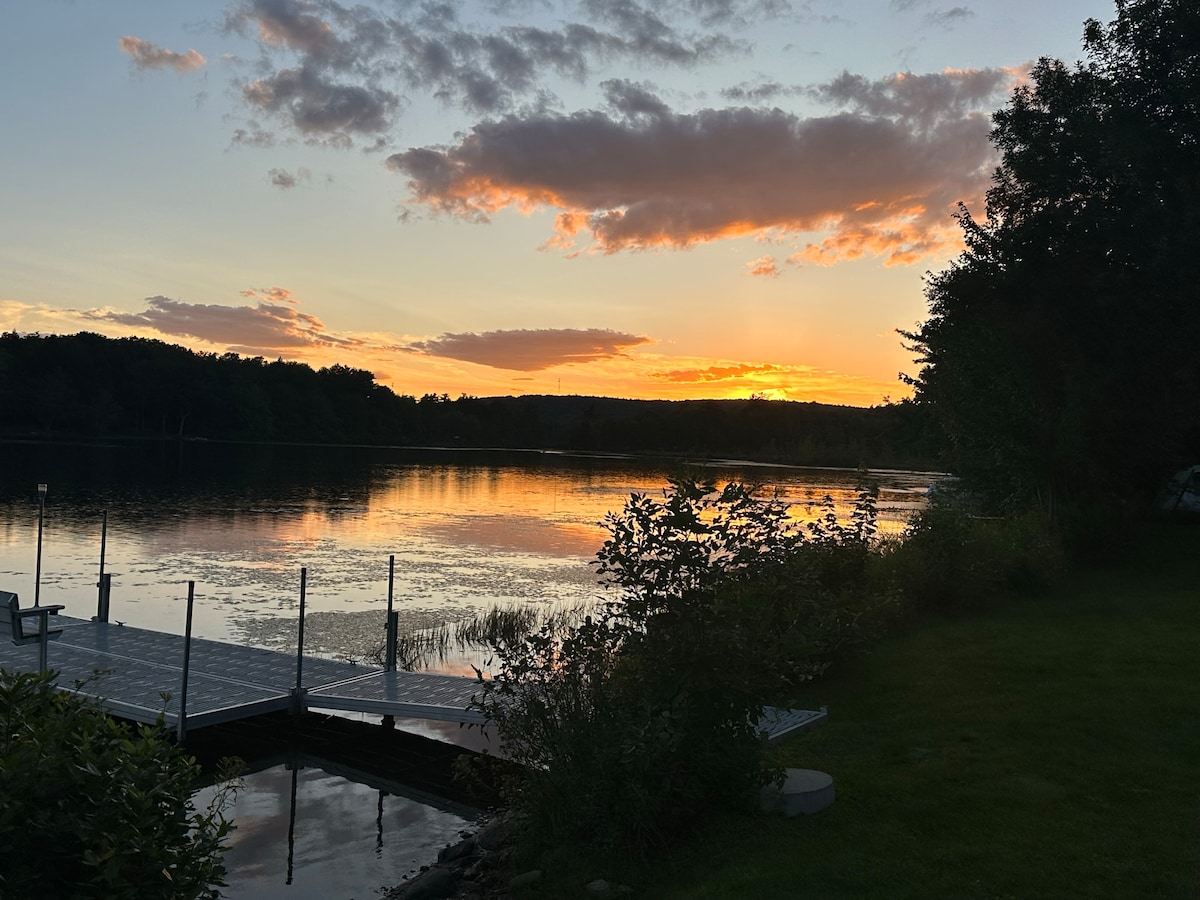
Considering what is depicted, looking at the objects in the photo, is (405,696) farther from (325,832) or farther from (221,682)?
(221,682)

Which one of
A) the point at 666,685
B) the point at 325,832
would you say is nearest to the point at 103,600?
the point at 325,832

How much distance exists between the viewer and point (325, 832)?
1071 centimetres

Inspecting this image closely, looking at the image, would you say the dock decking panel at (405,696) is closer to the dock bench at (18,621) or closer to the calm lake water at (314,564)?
the calm lake water at (314,564)

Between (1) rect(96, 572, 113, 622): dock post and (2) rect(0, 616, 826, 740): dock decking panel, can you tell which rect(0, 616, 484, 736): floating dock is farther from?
(1) rect(96, 572, 113, 622): dock post

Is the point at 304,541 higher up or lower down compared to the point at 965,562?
lower down

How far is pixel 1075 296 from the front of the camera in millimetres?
25109

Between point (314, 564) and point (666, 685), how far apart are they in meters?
24.6

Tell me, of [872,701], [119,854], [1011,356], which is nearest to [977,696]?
[872,701]

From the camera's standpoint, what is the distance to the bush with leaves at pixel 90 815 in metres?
4.64

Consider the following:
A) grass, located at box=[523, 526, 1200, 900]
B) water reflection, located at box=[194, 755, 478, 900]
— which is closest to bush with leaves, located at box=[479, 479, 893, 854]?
grass, located at box=[523, 526, 1200, 900]

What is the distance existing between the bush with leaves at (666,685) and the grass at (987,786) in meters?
0.37

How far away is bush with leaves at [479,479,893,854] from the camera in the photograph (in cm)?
745

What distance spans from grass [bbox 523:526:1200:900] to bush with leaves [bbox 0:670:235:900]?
3.18 metres

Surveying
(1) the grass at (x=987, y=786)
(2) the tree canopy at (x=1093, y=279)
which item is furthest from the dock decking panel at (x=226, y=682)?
(2) the tree canopy at (x=1093, y=279)
